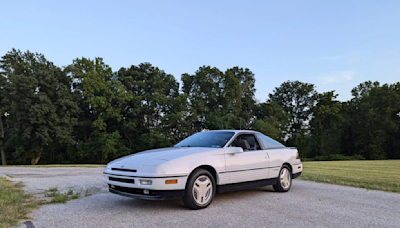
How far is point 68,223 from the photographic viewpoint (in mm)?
4188

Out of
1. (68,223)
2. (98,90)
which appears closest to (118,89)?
(98,90)

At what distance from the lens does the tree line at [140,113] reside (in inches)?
1447

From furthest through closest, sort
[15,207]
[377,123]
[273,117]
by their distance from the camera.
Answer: [377,123] → [273,117] → [15,207]

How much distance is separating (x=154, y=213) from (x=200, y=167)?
1079 mm

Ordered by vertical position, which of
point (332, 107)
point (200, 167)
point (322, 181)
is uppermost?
point (332, 107)

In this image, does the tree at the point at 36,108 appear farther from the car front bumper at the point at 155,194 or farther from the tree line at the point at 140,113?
the car front bumper at the point at 155,194

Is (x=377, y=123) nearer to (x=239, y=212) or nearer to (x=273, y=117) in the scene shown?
(x=273, y=117)

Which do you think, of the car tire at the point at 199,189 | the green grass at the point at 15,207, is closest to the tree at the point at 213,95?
the green grass at the point at 15,207

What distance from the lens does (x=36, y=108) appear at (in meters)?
34.8

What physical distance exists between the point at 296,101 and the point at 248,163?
2363 inches

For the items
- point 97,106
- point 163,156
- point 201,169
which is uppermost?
point 97,106

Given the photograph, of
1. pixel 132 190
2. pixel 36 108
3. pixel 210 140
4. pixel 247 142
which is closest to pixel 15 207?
pixel 132 190

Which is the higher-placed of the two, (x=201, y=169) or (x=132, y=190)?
(x=201, y=169)

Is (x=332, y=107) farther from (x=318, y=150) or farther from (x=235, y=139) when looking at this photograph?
(x=235, y=139)
